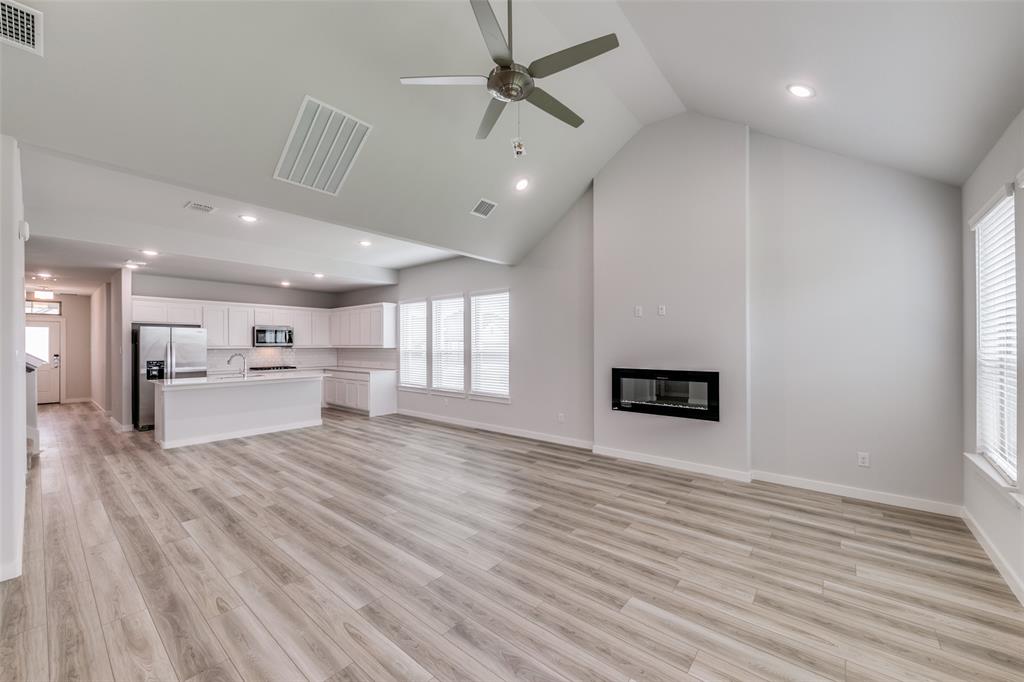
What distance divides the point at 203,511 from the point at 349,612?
2124 millimetres

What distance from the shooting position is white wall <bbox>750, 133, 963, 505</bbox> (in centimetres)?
342

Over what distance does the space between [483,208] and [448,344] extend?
3.11 meters

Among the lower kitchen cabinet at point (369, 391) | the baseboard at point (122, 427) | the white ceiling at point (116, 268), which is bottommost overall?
the baseboard at point (122, 427)

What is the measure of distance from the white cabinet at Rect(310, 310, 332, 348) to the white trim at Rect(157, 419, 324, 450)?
285cm

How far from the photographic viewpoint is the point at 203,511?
3.45 meters

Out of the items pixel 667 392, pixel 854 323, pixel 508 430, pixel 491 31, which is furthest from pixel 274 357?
pixel 854 323

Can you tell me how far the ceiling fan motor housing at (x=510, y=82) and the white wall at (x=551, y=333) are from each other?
2518mm

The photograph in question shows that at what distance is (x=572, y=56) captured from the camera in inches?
91.7

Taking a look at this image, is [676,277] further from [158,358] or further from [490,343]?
[158,358]

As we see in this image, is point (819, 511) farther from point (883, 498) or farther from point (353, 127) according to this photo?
point (353, 127)

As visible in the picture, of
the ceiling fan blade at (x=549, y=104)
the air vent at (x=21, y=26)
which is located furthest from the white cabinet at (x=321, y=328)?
the ceiling fan blade at (x=549, y=104)

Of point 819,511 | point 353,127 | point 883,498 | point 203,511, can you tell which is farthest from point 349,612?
point 883,498

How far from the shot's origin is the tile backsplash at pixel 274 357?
8195 millimetres

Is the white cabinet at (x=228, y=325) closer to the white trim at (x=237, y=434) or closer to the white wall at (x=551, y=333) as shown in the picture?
the white trim at (x=237, y=434)
